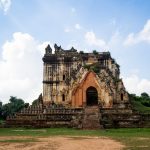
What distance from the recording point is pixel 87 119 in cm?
3441

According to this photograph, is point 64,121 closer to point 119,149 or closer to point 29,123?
point 29,123

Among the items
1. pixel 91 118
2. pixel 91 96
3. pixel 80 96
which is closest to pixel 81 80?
pixel 80 96

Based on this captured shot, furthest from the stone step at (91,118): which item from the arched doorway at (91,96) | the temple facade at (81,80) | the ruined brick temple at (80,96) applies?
the arched doorway at (91,96)

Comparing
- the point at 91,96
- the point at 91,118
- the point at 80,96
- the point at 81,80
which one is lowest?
the point at 91,118

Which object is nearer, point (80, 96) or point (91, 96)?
point (80, 96)

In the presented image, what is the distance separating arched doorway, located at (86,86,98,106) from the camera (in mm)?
42300

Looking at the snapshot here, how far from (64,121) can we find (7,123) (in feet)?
18.6

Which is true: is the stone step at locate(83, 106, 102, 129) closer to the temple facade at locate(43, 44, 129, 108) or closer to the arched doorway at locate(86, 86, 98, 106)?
the temple facade at locate(43, 44, 129, 108)

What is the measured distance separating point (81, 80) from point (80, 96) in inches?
72.5

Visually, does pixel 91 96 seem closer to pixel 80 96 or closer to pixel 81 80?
pixel 80 96

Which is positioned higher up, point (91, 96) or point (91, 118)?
point (91, 96)

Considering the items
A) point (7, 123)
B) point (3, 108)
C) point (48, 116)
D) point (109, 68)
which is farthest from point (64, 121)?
point (3, 108)

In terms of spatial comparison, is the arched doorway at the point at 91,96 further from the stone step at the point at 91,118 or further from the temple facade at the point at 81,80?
the stone step at the point at 91,118

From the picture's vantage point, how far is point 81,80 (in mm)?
41562
